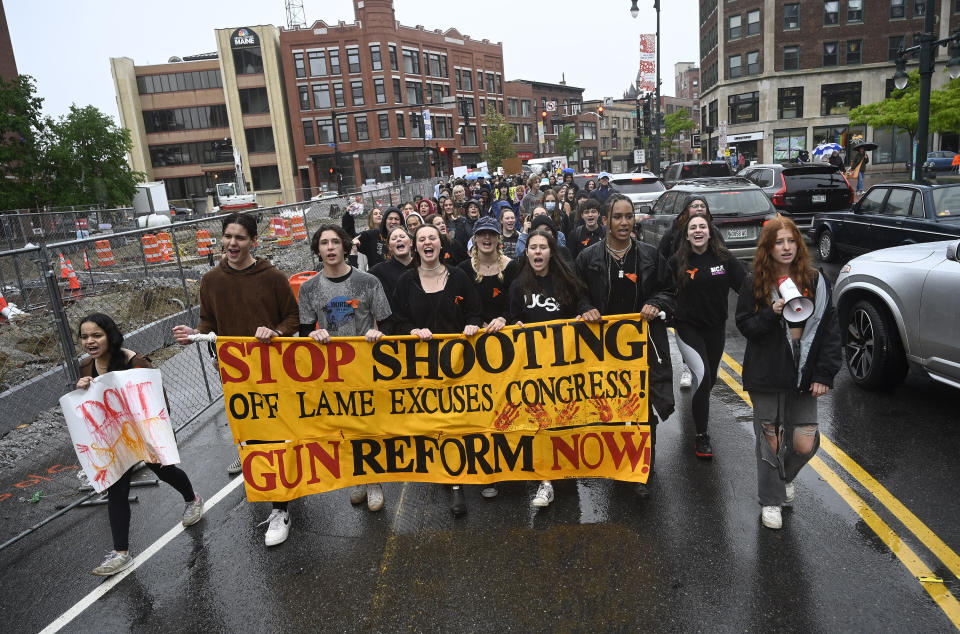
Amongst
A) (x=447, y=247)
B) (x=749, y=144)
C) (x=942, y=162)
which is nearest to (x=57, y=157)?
(x=447, y=247)

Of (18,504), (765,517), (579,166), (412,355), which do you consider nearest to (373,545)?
(412,355)

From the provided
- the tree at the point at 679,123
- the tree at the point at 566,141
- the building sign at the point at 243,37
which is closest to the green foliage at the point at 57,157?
the building sign at the point at 243,37

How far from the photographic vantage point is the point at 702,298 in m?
4.84

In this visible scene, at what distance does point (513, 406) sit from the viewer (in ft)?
15.0

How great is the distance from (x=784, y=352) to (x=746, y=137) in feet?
187

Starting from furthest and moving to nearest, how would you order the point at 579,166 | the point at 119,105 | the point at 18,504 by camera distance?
the point at 579,166 → the point at 119,105 → the point at 18,504

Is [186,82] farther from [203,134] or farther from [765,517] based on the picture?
[765,517]

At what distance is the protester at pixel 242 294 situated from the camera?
473 centimetres

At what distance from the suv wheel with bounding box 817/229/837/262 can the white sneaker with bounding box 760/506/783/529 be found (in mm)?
9771

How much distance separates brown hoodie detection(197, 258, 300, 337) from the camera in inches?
188

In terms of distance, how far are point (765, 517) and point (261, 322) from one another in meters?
3.77

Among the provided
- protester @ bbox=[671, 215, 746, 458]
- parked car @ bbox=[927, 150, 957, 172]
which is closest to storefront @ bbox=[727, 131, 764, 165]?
parked car @ bbox=[927, 150, 957, 172]

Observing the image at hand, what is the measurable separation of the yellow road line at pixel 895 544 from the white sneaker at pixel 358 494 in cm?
342

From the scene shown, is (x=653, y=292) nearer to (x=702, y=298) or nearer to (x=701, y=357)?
(x=702, y=298)
